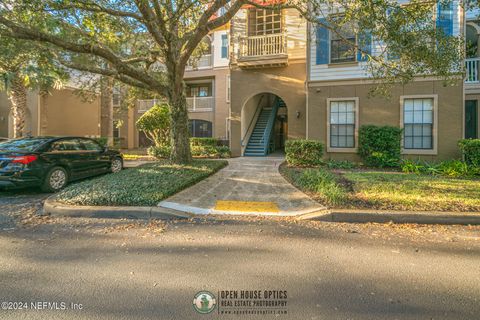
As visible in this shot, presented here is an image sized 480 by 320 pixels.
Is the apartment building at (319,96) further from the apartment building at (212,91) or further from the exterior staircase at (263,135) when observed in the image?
the apartment building at (212,91)

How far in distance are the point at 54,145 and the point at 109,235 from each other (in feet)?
15.6

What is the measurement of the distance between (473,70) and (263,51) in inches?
390

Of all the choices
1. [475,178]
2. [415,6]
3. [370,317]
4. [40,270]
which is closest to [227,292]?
[370,317]

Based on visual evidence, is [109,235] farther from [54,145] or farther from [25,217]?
[54,145]

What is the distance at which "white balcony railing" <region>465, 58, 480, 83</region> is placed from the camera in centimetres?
1259

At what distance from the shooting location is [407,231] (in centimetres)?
454

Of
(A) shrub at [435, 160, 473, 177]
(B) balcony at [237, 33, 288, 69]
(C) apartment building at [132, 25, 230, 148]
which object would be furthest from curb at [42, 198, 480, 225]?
(C) apartment building at [132, 25, 230, 148]

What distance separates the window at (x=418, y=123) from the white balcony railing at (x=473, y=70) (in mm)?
3939

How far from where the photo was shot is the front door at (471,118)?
42.8 feet

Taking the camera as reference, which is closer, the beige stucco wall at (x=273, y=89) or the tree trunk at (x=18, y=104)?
the tree trunk at (x=18, y=104)

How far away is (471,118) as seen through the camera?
13219 mm

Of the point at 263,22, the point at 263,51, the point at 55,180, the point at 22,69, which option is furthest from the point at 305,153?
the point at 22,69

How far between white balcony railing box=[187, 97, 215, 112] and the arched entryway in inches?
206

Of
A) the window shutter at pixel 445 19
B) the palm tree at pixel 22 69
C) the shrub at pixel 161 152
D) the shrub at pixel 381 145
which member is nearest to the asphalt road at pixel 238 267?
the shrub at pixel 381 145
